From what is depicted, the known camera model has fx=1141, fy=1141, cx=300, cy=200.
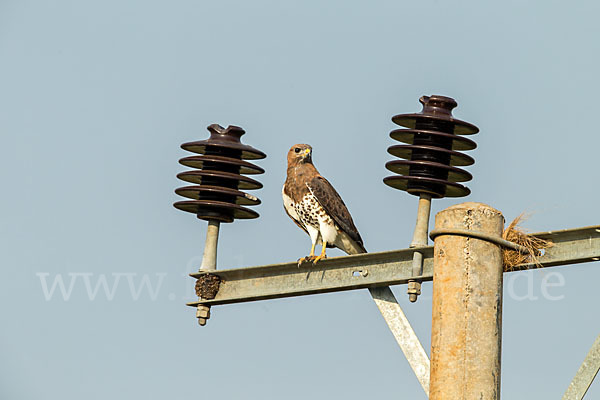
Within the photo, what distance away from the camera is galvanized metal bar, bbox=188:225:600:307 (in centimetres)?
573

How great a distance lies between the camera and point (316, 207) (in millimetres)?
9516

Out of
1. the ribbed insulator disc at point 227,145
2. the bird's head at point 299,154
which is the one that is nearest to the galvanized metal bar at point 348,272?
the ribbed insulator disc at point 227,145

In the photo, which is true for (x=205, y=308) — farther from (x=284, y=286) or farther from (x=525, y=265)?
(x=525, y=265)

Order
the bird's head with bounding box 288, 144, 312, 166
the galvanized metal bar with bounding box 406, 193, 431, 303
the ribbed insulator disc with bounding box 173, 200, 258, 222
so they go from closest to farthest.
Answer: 1. the galvanized metal bar with bounding box 406, 193, 431, 303
2. the ribbed insulator disc with bounding box 173, 200, 258, 222
3. the bird's head with bounding box 288, 144, 312, 166

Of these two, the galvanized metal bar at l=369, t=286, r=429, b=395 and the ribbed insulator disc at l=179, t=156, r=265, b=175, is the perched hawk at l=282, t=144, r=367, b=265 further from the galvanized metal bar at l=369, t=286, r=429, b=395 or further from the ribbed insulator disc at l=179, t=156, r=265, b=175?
the galvanized metal bar at l=369, t=286, r=429, b=395

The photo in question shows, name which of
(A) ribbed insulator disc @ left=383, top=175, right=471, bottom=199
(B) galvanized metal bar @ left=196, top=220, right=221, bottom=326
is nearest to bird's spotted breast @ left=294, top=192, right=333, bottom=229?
(B) galvanized metal bar @ left=196, top=220, right=221, bottom=326

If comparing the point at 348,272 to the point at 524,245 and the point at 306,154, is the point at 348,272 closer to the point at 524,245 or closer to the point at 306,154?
the point at 524,245

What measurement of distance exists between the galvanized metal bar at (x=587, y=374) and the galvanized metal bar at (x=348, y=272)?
55 centimetres

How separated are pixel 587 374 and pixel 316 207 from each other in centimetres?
444

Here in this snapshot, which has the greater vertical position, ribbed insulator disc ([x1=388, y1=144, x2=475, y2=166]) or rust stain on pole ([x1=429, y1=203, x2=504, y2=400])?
ribbed insulator disc ([x1=388, y1=144, x2=475, y2=166])

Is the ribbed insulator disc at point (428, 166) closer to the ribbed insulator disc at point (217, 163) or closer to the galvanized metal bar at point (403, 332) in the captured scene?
the galvanized metal bar at point (403, 332)

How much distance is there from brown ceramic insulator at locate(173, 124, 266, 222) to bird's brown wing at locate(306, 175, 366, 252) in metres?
1.61

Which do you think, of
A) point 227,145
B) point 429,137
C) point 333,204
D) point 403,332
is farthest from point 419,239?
point 333,204

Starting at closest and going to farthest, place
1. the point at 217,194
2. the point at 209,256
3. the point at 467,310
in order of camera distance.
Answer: the point at 467,310 < the point at 209,256 < the point at 217,194
